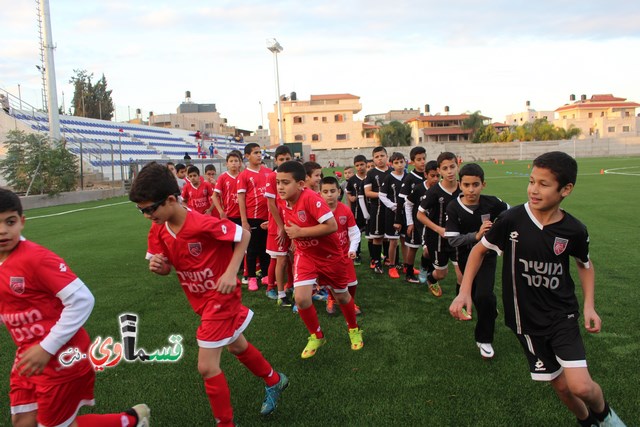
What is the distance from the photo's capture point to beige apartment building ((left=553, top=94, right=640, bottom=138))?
81.0 m

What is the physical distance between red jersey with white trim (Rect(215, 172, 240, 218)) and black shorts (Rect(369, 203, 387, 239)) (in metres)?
2.26

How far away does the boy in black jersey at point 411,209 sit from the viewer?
6.98 m

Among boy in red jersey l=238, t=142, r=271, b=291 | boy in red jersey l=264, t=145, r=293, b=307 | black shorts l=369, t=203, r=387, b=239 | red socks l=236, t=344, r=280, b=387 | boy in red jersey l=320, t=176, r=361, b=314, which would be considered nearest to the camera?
red socks l=236, t=344, r=280, b=387

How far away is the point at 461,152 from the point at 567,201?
49.6m

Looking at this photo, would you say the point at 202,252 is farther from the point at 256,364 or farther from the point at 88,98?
the point at 88,98

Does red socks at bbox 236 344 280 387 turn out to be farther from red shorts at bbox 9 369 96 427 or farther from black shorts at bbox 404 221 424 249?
black shorts at bbox 404 221 424 249

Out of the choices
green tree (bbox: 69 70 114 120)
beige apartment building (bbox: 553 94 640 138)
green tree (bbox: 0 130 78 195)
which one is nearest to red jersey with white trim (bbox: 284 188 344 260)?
green tree (bbox: 0 130 78 195)

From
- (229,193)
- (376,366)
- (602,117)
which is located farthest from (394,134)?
(376,366)

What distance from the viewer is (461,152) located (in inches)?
2502

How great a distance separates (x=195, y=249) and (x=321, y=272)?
1.83 metres

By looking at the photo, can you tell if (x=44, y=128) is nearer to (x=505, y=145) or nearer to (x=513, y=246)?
(x=513, y=246)

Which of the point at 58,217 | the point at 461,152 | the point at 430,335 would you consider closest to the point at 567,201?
the point at 430,335

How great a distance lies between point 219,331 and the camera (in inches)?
122

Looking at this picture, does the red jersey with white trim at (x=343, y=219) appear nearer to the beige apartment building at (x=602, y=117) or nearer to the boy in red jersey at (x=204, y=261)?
the boy in red jersey at (x=204, y=261)
